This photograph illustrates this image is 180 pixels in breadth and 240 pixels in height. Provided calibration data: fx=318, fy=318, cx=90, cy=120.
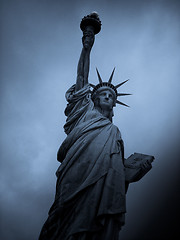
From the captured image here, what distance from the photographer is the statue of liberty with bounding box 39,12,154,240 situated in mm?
7543

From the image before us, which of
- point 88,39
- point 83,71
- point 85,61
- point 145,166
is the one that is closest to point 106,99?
point 83,71

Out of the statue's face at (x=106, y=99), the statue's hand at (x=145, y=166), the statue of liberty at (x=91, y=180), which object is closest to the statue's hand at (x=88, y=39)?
the statue's face at (x=106, y=99)

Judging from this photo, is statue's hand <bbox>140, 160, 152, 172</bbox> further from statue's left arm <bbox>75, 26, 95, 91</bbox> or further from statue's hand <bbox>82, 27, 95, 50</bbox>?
statue's hand <bbox>82, 27, 95, 50</bbox>

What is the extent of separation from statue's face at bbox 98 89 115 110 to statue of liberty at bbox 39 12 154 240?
0.06m

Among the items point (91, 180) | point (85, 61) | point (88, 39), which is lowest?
point (91, 180)

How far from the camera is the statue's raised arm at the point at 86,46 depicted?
1316 centimetres

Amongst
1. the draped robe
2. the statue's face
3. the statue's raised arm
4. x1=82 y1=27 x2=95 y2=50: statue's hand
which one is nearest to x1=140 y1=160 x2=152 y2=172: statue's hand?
the draped robe

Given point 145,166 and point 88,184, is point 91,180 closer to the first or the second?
point 88,184

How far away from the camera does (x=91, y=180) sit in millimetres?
8297

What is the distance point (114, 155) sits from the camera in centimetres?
920

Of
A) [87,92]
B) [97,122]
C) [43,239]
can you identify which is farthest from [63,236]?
[87,92]

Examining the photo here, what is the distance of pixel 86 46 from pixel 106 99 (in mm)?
3055

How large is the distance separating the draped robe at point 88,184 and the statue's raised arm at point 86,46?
307cm

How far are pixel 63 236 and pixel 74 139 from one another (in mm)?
3179
